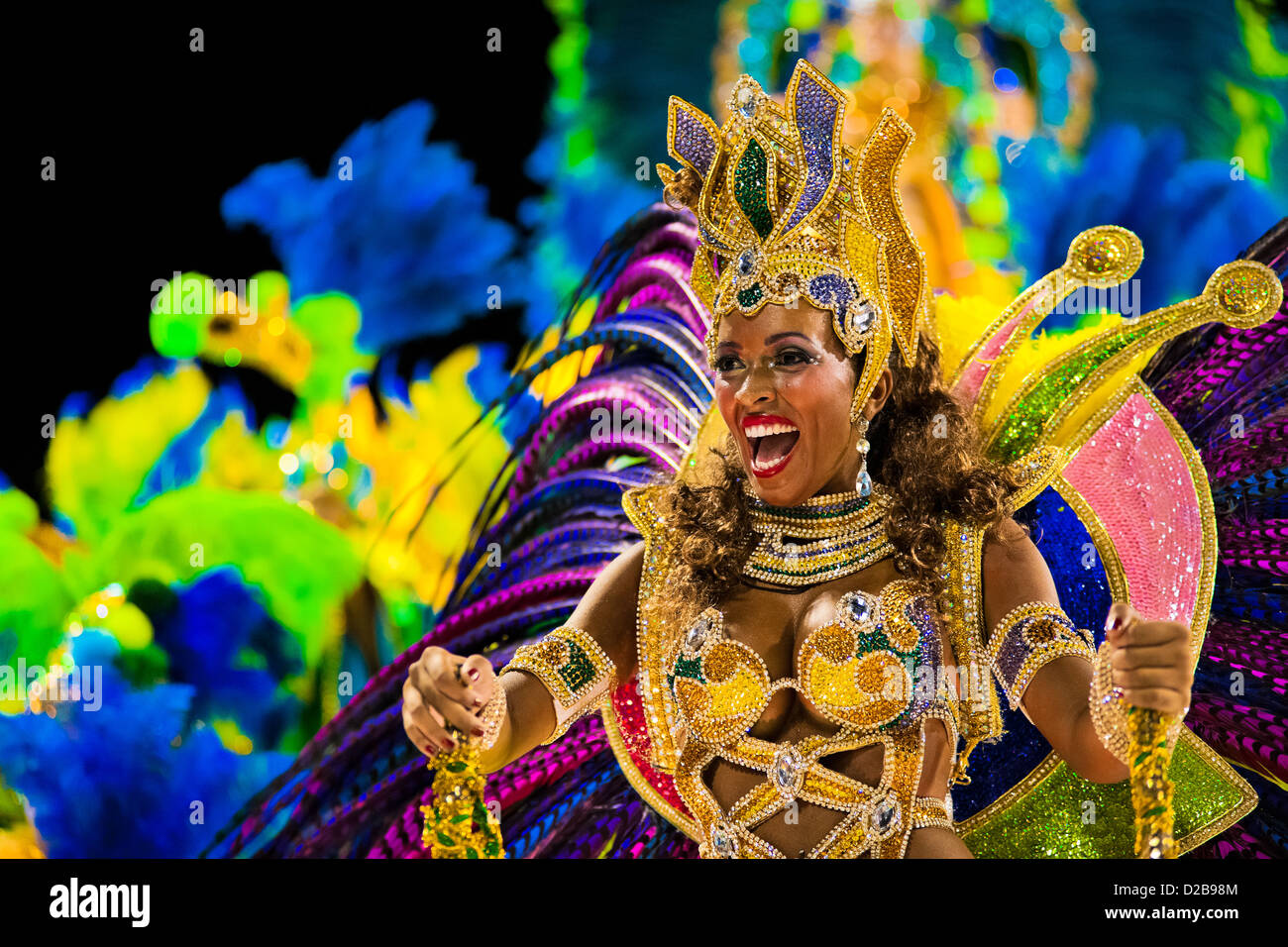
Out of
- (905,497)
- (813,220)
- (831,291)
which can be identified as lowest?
(905,497)

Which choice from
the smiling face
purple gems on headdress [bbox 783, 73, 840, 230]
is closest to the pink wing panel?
the smiling face

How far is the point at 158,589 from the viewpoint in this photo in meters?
3.26

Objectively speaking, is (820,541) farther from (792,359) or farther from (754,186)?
(754,186)

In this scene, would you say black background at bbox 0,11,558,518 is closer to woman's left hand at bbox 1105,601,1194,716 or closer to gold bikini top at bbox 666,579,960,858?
gold bikini top at bbox 666,579,960,858

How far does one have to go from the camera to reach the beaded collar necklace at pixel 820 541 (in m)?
2.30

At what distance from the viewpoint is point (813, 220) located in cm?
227

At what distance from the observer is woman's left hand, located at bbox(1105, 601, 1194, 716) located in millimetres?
1878

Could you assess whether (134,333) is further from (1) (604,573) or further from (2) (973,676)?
(2) (973,676)

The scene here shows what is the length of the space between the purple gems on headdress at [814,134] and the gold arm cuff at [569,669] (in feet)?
2.45

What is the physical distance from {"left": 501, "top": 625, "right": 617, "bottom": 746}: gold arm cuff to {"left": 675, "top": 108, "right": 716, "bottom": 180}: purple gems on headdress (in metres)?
0.80

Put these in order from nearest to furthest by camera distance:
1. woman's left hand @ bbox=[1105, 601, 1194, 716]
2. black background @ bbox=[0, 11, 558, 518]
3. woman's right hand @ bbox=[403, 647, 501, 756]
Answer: woman's left hand @ bbox=[1105, 601, 1194, 716] < woman's right hand @ bbox=[403, 647, 501, 756] < black background @ bbox=[0, 11, 558, 518]

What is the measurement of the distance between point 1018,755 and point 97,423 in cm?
212

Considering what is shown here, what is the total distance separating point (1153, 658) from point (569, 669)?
0.91m

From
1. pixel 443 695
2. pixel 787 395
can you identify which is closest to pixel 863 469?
pixel 787 395
